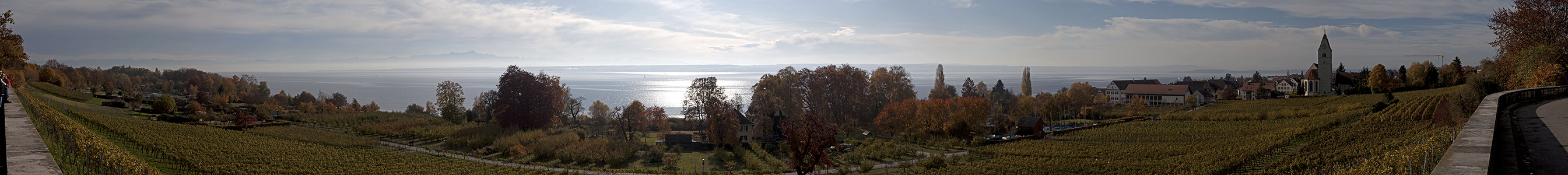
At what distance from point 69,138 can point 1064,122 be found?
4656 centimetres

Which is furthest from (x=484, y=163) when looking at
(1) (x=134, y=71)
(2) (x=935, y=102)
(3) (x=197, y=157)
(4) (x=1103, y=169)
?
(1) (x=134, y=71)

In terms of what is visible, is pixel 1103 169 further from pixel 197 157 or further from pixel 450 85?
pixel 450 85

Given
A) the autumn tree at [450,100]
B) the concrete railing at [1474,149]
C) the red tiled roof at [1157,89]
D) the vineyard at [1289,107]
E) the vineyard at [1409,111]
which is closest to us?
the concrete railing at [1474,149]

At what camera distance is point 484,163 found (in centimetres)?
2592

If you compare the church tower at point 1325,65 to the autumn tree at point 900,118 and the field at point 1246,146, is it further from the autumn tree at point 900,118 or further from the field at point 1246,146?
the autumn tree at point 900,118

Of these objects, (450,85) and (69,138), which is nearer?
(69,138)

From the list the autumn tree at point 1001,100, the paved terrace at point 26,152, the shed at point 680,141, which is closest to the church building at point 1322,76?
the autumn tree at point 1001,100

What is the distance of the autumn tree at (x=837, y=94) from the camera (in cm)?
4788

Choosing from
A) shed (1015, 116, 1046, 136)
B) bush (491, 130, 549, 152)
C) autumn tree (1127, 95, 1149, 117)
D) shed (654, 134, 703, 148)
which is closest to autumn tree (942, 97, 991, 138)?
shed (1015, 116, 1046, 136)

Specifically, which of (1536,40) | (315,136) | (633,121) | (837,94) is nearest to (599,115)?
(633,121)

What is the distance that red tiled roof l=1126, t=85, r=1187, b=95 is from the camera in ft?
236

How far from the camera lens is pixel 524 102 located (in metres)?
39.3

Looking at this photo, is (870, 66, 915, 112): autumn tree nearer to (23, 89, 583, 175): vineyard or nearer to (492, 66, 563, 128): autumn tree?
(492, 66, 563, 128): autumn tree

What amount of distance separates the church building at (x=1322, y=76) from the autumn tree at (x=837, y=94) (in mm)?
39499
